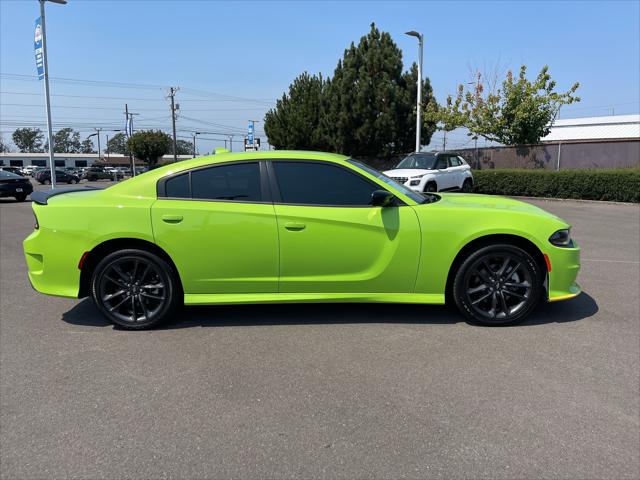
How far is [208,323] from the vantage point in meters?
4.52

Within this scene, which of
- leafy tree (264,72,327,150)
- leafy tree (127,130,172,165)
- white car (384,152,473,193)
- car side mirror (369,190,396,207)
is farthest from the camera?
leafy tree (127,130,172,165)

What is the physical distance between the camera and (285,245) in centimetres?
421

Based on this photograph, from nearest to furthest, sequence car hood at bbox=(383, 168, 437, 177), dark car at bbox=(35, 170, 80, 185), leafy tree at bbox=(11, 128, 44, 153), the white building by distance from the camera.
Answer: car hood at bbox=(383, 168, 437, 177)
the white building
dark car at bbox=(35, 170, 80, 185)
leafy tree at bbox=(11, 128, 44, 153)

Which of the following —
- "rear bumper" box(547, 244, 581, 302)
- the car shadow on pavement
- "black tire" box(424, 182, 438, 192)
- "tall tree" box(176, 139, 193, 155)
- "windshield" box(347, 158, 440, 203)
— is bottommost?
the car shadow on pavement

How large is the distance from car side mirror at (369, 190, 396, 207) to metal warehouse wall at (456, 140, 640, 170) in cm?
1818

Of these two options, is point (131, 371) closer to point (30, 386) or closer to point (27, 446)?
point (30, 386)

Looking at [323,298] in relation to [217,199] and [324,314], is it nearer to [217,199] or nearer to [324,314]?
[324,314]

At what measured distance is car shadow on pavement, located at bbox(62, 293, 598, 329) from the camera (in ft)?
14.8

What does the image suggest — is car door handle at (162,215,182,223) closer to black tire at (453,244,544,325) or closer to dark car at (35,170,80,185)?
black tire at (453,244,544,325)

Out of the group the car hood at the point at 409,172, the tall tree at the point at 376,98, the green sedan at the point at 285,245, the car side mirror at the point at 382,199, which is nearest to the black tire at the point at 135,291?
the green sedan at the point at 285,245

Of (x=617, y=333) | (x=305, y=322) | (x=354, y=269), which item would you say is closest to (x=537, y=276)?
(x=617, y=333)

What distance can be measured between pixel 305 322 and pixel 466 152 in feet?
71.8

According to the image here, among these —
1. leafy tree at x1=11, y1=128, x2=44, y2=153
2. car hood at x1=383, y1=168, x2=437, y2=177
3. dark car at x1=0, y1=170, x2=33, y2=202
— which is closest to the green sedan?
car hood at x1=383, y1=168, x2=437, y2=177

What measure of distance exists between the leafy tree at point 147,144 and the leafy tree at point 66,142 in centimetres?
11268
